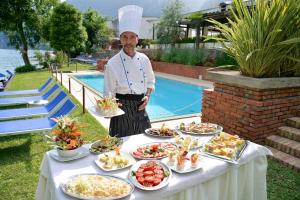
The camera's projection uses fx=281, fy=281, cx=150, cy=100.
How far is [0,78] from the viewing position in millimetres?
10484

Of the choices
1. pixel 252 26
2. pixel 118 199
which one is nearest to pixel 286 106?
pixel 252 26

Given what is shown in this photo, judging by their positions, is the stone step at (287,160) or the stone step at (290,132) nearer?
the stone step at (287,160)

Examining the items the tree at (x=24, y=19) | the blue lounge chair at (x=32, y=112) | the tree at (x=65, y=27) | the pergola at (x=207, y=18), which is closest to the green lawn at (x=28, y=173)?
the blue lounge chair at (x=32, y=112)

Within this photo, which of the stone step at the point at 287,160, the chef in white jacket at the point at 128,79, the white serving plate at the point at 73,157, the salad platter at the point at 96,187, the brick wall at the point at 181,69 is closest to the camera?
the salad platter at the point at 96,187

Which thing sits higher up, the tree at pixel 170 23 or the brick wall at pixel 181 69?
the tree at pixel 170 23

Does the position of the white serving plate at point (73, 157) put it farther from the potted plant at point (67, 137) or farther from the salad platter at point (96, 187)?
the salad platter at point (96, 187)

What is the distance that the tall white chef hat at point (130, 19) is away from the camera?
2.58 meters

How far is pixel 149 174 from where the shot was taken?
183cm

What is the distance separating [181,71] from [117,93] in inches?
464

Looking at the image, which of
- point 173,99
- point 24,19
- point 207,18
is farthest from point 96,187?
point 24,19

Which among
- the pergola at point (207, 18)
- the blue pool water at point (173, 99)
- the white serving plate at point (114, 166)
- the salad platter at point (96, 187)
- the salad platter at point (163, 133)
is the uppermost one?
the pergola at point (207, 18)

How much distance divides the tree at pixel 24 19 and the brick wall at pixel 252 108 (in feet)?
64.4

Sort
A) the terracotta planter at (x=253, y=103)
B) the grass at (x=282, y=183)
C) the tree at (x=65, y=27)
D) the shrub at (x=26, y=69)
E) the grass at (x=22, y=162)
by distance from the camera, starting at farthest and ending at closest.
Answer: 1. the tree at (x=65, y=27)
2. the shrub at (x=26, y=69)
3. the terracotta planter at (x=253, y=103)
4. the grass at (x=22, y=162)
5. the grass at (x=282, y=183)

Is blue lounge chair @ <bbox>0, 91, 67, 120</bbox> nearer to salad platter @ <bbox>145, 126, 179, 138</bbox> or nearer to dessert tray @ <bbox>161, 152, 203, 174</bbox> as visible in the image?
salad platter @ <bbox>145, 126, 179, 138</bbox>
